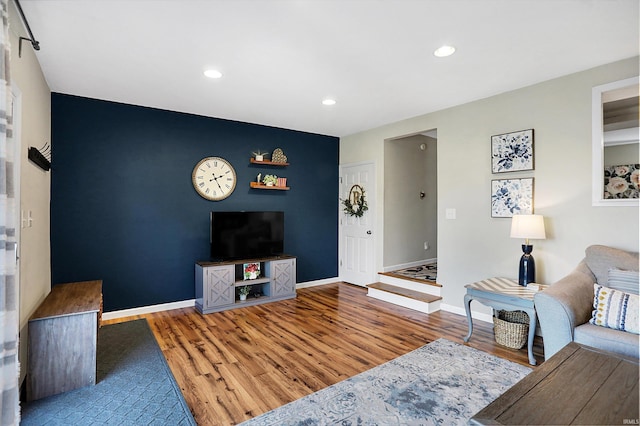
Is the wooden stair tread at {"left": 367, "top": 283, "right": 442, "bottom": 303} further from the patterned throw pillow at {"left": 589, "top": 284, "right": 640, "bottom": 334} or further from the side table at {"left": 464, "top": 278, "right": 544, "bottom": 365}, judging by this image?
the patterned throw pillow at {"left": 589, "top": 284, "right": 640, "bottom": 334}

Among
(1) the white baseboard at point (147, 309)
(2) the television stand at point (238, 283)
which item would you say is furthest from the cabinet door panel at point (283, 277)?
(1) the white baseboard at point (147, 309)

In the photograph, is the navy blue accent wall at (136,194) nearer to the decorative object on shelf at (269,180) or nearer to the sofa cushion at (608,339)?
the decorative object on shelf at (269,180)

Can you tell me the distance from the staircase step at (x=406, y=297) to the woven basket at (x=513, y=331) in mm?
971

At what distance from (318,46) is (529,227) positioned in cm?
250

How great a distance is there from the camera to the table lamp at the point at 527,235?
3.02m

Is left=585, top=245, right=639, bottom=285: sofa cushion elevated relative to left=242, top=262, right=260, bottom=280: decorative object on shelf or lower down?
elevated

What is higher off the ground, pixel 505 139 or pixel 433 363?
pixel 505 139

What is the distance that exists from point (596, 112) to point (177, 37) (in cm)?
358

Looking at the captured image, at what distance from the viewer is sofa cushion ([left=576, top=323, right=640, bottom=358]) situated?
6.52ft

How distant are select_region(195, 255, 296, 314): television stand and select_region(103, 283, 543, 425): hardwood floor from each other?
0.49ft

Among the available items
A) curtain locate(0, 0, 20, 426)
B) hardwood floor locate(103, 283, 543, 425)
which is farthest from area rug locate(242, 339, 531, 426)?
curtain locate(0, 0, 20, 426)

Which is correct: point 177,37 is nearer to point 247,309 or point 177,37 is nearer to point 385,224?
point 247,309

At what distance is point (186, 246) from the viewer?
14.2ft

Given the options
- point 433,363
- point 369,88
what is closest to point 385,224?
point 369,88
